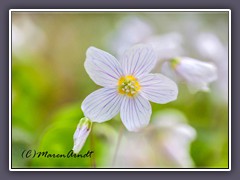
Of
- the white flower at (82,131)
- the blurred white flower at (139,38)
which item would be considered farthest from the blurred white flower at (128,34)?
the white flower at (82,131)

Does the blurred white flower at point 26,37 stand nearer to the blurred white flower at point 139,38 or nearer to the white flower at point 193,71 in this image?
the blurred white flower at point 139,38

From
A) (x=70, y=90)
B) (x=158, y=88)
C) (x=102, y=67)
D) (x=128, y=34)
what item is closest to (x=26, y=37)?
(x=70, y=90)

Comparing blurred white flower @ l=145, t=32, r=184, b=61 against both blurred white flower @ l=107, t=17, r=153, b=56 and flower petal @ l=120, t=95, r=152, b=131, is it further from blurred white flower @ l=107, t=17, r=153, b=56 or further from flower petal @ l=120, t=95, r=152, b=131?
flower petal @ l=120, t=95, r=152, b=131

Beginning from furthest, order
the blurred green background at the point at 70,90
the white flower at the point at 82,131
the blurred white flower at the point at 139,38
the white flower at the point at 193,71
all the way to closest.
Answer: the blurred white flower at the point at 139,38
the blurred green background at the point at 70,90
the white flower at the point at 193,71
the white flower at the point at 82,131

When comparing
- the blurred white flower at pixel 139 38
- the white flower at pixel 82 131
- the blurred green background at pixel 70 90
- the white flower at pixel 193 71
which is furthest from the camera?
the blurred white flower at pixel 139 38

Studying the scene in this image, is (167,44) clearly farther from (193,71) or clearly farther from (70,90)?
(70,90)

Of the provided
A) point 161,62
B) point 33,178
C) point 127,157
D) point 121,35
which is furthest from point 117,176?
point 121,35

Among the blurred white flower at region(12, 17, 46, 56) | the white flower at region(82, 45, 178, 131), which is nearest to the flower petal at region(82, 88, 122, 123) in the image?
the white flower at region(82, 45, 178, 131)
